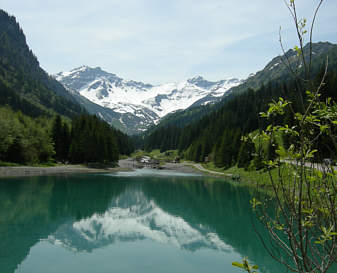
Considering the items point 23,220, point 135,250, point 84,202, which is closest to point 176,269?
point 135,250

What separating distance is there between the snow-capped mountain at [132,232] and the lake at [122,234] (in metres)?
0.07

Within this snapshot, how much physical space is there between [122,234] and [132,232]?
1.23 meters

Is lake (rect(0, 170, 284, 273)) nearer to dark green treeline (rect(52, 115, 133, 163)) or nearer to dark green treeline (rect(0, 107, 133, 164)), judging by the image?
dark green treeline (rect(0, 107, 133, 164))

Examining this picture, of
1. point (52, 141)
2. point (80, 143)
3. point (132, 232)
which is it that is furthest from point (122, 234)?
point (52, 141)

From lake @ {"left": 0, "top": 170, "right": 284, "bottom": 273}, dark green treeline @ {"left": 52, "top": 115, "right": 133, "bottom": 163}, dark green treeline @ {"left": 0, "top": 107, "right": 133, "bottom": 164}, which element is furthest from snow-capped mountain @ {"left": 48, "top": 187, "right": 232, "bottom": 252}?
dark green treeline @ {"left": 52, "top": 115, "right": 133, "bottom": 163}

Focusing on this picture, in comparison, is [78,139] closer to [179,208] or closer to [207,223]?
[179,208]

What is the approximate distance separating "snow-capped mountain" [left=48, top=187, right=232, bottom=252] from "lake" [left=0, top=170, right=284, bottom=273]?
0.07m

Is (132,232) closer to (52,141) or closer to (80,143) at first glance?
(80,143)

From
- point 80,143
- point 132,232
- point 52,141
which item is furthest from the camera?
point 52,141

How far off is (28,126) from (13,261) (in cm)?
→ 7398

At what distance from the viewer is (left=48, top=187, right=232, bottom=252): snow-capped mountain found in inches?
840

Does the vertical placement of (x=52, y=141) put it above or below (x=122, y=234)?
above

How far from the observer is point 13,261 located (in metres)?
16.4

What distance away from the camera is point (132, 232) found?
25141 millimetres
